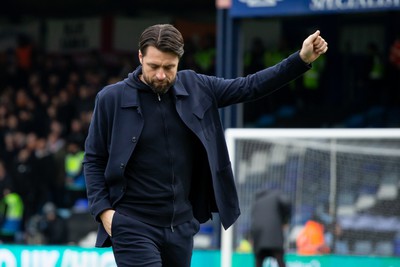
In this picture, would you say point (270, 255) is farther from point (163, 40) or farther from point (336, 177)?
point (163, 40)

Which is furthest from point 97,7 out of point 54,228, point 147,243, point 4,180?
point 147,243

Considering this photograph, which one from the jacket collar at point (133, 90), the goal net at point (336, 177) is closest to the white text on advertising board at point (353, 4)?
the goal net at point (336, 177)

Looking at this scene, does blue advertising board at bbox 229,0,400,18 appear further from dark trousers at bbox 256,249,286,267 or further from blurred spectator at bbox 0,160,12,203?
blurred spectator at bbox 0,160,12,203

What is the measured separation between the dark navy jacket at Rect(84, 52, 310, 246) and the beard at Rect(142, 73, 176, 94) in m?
0.11

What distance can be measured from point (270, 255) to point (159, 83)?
640cm

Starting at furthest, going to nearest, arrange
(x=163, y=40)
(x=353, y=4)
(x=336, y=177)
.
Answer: (x=353, y=4) < (x=336, y=177) < (x=163, y=40)

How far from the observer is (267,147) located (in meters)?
11.7

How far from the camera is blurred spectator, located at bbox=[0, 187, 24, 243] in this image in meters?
17.4

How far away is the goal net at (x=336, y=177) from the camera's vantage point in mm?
11219

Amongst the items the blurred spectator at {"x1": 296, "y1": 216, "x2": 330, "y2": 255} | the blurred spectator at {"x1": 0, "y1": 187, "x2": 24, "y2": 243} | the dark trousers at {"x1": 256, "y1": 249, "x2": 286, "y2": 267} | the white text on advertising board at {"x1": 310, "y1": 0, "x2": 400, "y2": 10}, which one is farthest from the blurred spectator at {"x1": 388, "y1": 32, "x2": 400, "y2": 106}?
the dark trousers at {"x1": 256, "y1": 249, "x2": 286, "y2": 267}

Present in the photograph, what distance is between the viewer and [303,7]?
45.1 feet

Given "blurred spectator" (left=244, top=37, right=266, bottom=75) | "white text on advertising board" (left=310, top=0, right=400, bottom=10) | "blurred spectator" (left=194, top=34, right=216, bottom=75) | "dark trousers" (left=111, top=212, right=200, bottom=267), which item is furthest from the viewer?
"blurred spectator" (left=194, top=34, right=216, bottom=75)

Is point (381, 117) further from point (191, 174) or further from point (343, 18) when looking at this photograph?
point (191, 174)

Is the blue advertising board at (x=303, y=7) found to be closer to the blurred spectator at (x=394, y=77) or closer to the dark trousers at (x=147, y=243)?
the blurred spectator at (x=394, y=77)
